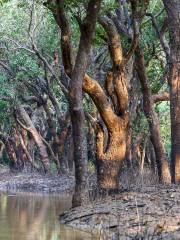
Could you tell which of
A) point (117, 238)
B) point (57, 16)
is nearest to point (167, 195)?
point (117, 238)

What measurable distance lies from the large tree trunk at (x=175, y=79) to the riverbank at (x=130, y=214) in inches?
41.2

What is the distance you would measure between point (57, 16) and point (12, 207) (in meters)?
5.95

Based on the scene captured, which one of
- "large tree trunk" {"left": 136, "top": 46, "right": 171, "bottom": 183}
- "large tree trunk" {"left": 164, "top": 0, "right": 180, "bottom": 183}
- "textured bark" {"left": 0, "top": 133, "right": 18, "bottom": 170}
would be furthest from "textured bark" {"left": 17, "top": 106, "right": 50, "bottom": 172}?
"large tree trunk" {"left": 164, "top": 0, "right": 180, "bottom": 183}

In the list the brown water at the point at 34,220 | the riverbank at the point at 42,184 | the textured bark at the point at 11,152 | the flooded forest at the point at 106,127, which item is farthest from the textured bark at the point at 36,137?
the brown water at the point at 34,220

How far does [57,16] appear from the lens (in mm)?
12266

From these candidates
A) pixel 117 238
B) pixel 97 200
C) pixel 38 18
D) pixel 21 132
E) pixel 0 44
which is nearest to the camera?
pixel 117 238

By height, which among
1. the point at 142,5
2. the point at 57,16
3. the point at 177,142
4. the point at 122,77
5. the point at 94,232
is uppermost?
the point at 142,5

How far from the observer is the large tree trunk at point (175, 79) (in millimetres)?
13586

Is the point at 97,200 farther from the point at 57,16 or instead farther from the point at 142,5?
the point at 142,5

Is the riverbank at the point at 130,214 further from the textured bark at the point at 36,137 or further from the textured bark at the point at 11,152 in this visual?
the textured bark at the point at 11,152

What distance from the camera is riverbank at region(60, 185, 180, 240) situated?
9250 millimetres

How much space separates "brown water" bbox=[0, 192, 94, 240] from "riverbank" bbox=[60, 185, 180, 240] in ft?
1.27

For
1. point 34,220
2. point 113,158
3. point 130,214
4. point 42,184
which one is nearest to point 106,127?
point 113,158

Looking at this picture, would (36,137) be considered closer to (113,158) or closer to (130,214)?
(113,158)
